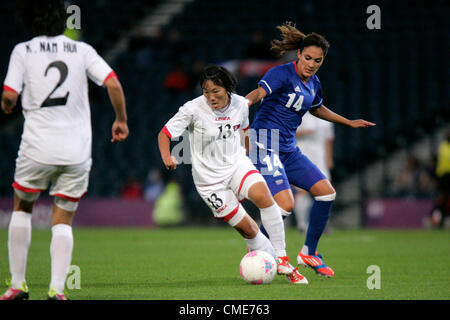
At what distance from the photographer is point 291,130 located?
764 cm

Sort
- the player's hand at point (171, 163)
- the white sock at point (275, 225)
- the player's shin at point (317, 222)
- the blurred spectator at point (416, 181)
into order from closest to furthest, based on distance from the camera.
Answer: the player's hand at point (171, 163) < the white sock at point (275, 225) < the player's shin at point (317, 222) < the blurred spectator at point (416, 181)

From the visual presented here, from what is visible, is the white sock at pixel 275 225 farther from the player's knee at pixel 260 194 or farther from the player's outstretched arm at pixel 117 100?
the player's outstretched arm at pixel 117 100

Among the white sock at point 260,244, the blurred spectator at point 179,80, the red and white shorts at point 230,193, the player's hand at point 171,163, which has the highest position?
the blurred spectator at point 179,80

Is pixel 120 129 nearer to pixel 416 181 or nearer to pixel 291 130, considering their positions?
pixel 291 130

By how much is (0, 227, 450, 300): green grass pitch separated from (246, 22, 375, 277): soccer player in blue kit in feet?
2.06

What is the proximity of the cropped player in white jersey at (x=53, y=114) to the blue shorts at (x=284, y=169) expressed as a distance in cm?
233

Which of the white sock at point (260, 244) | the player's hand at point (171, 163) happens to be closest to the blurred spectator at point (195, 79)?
the white sock at point (260, 244)

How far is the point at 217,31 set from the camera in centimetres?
2128

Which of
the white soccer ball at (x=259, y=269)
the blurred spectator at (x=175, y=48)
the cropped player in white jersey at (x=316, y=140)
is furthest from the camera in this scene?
the blurred spectator at (x=175, y=48)

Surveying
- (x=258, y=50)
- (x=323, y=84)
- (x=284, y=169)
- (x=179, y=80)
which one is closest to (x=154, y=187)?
(x=179, y=80)

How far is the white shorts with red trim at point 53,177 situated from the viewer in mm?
5281

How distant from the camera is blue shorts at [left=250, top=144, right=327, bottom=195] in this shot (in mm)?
7398

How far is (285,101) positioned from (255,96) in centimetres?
52
